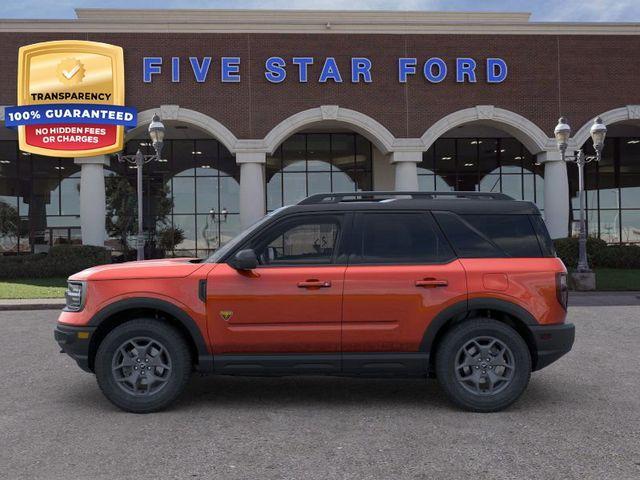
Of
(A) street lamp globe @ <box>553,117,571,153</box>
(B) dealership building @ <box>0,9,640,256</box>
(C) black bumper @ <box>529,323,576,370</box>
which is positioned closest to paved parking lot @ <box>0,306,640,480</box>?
(C) black bumper @ <box>529,323,576,370</box>

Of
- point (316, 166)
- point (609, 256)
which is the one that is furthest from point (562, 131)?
point (316, 166)

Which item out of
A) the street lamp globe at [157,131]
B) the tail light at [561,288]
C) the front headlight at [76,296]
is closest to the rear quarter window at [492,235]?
the tail light at [561,288]

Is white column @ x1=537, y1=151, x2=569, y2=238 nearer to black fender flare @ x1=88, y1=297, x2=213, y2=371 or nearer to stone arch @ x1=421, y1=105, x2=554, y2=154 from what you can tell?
stone arch @ x1=421, y1=105, x2=554, y2=154

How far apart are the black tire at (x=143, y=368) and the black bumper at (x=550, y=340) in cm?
318

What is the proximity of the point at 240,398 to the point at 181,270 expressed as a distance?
57.2 inches

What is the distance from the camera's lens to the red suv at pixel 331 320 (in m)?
5.04

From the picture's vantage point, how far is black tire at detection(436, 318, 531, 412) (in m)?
5.06

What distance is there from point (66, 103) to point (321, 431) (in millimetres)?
20955

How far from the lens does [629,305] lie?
544 inches

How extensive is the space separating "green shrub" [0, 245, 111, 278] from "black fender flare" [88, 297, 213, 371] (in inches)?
674

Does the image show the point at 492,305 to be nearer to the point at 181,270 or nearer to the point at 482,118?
the point at 181,270

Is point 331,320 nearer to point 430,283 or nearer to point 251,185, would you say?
point 430,283

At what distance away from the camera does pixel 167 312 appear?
5055mm

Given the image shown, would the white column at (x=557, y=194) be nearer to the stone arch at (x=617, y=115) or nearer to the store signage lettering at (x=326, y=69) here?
the stone arch at (x=617, y=115)
